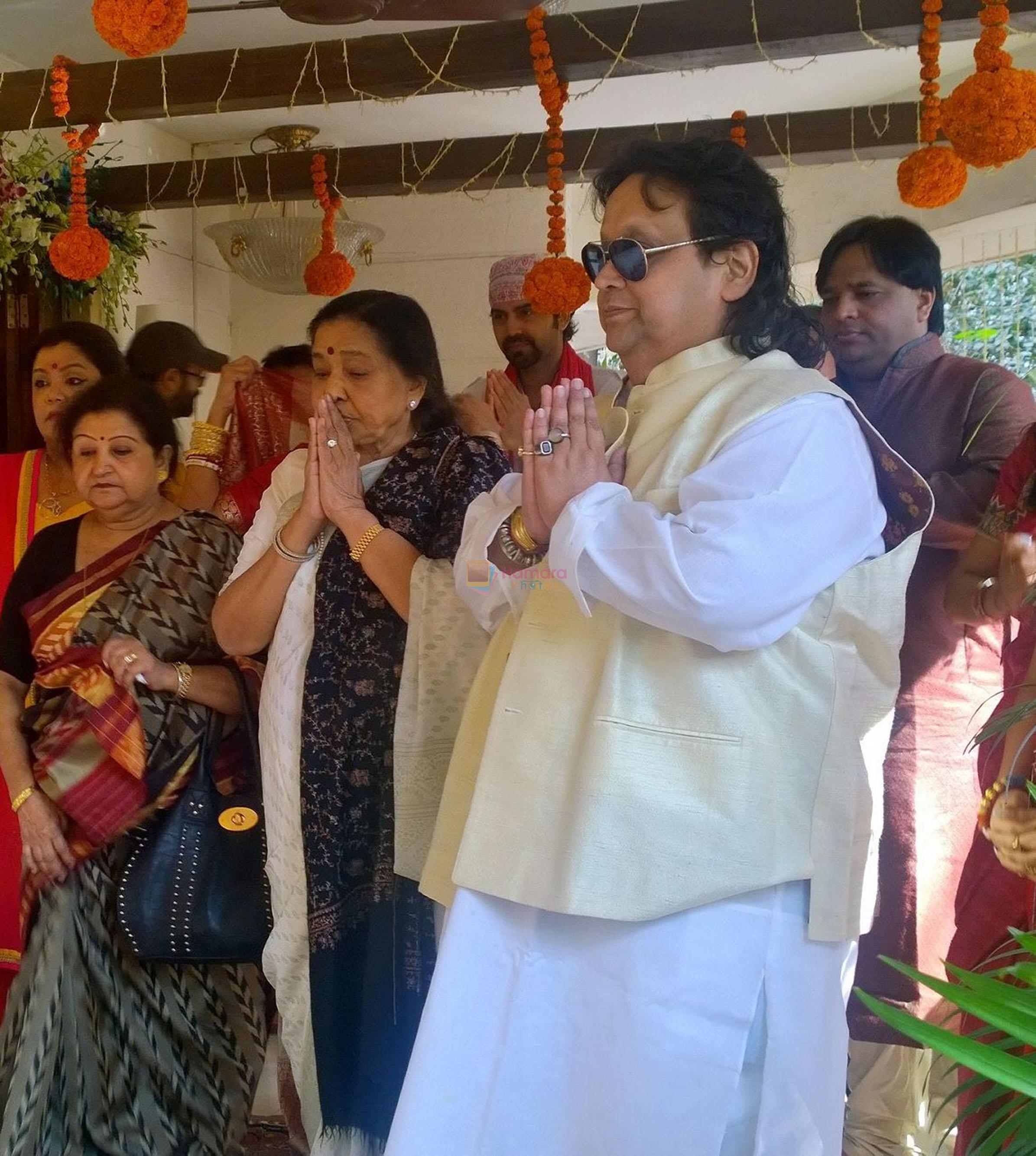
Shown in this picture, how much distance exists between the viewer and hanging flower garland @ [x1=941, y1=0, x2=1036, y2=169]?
281 cm

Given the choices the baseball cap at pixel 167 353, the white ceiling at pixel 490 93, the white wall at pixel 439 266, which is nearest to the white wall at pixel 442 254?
the white wall at pixel 439 266

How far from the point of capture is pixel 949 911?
7.67ft

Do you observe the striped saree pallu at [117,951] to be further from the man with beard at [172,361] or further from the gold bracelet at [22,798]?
the man with beard at [172,361]

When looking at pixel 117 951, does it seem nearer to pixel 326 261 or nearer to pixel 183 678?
pixel 183 678

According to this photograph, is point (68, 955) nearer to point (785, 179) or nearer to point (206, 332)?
point (206, 332)

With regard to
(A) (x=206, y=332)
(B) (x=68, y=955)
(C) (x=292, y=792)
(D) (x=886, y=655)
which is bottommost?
(B) (x=68, y=955)

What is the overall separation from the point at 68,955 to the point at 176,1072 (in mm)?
289

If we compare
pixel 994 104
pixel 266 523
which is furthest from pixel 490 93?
pixel 266 523

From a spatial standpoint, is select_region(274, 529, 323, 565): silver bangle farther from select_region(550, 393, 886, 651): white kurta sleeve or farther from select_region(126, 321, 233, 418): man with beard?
select_region(126, 321, 233, 418): man with beard

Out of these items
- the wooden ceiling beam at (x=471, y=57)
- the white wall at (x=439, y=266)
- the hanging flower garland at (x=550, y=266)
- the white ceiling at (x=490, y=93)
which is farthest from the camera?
the white wall at (x=439, y=266)

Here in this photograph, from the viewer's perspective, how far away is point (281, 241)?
501 cm

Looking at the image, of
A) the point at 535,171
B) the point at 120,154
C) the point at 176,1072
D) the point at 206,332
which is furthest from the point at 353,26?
the point at 176,1072

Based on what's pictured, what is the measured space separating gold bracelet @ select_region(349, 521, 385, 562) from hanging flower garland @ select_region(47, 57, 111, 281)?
6.88 ft

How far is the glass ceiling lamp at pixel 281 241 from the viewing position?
195 inches
